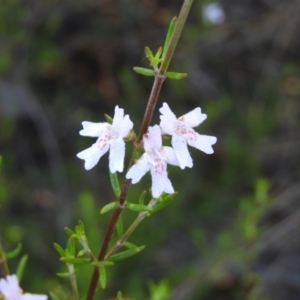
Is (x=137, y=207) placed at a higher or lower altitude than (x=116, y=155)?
lower

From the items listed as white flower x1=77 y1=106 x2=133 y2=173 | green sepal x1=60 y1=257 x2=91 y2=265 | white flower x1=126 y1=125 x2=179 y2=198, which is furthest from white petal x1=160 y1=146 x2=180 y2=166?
green sepal x1=60 y1=257 x2=91 y2=265

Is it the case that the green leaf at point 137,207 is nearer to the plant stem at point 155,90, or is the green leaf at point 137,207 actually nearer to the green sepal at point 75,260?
the plant stem at point 155,90

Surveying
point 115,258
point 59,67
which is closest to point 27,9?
point 59,67

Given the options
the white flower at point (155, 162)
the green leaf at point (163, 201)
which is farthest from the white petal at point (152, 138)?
the green leaf at point (163, 201)

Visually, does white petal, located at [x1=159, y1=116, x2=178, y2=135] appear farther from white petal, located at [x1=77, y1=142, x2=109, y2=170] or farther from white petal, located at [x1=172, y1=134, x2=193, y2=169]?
white petal, located at [x1=77, y1=142, x2=109, y2=170]

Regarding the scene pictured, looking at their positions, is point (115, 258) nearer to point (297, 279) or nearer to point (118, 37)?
point (297, 279)

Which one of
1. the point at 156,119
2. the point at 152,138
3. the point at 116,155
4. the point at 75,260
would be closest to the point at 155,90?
the point at 152,138

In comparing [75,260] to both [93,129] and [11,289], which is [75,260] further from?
[93,129]
